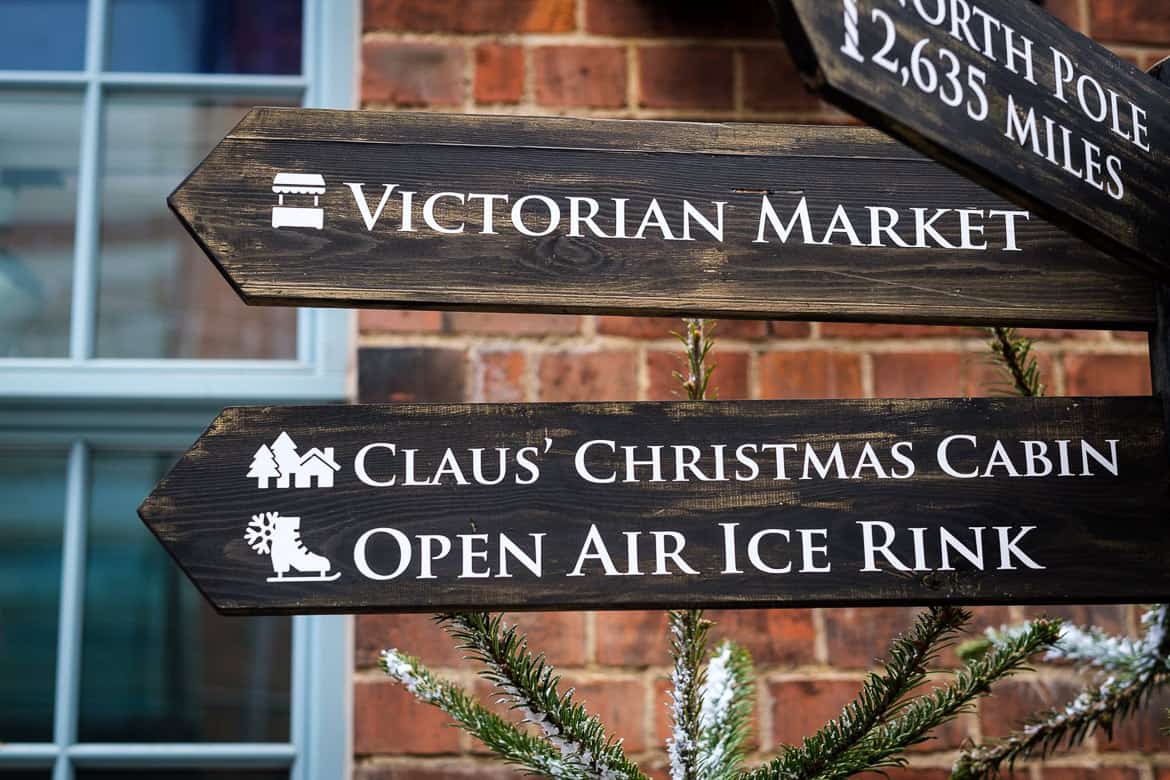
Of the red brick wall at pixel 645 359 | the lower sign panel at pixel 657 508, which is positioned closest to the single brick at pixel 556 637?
the red brick wall at pixel 645 359

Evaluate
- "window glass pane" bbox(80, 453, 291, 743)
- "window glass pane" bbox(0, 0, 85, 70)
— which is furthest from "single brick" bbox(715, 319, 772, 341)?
"window glass pane" bbox(0, 0, 85, 70)

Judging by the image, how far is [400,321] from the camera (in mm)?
1432

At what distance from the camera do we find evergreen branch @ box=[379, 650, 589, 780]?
943 millimetres

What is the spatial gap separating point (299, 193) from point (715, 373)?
2.12 ft

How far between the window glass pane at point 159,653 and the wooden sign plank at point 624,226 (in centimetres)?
63

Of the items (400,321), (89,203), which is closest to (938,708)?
(400,321)

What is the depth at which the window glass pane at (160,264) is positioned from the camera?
1509 mm

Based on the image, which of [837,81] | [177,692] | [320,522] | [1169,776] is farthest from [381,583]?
[1169,776]

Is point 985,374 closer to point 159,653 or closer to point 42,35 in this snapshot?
point 159,653

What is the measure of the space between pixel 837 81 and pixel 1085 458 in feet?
1.40

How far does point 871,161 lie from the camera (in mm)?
1017

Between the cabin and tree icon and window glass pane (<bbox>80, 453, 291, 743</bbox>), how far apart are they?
56cm

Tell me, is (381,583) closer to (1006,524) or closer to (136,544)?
(1006,524)

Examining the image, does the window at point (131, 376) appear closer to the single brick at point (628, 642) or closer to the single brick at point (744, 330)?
the single brick at point (628, 642)
